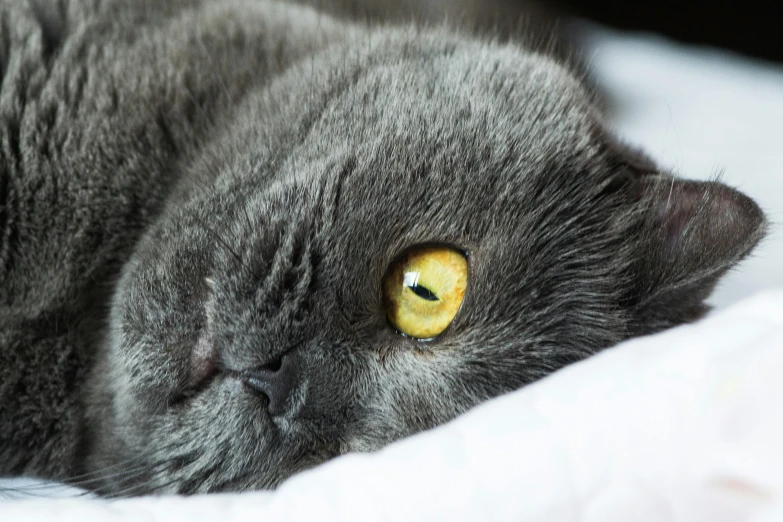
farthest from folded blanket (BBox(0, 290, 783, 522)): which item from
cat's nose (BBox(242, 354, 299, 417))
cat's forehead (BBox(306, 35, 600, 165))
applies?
cat's forehead (BBox(306, 35, 600, 165))

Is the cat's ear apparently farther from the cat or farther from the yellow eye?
the yellow eye

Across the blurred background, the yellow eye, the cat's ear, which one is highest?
the cat's ear

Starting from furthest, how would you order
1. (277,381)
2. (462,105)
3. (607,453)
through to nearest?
(462,105) < (277,381) < (607,453)

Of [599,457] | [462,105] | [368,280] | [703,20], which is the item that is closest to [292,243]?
[368,280]

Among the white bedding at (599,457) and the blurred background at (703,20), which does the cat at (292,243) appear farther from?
the blurred background at (703,20)

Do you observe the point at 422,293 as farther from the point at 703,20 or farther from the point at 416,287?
the point at 703,20

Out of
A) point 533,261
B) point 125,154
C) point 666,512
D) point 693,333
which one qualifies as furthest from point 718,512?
point 125,154

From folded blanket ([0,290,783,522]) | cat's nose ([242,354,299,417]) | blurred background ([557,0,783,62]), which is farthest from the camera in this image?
blurred background ([557,0,783,62])
